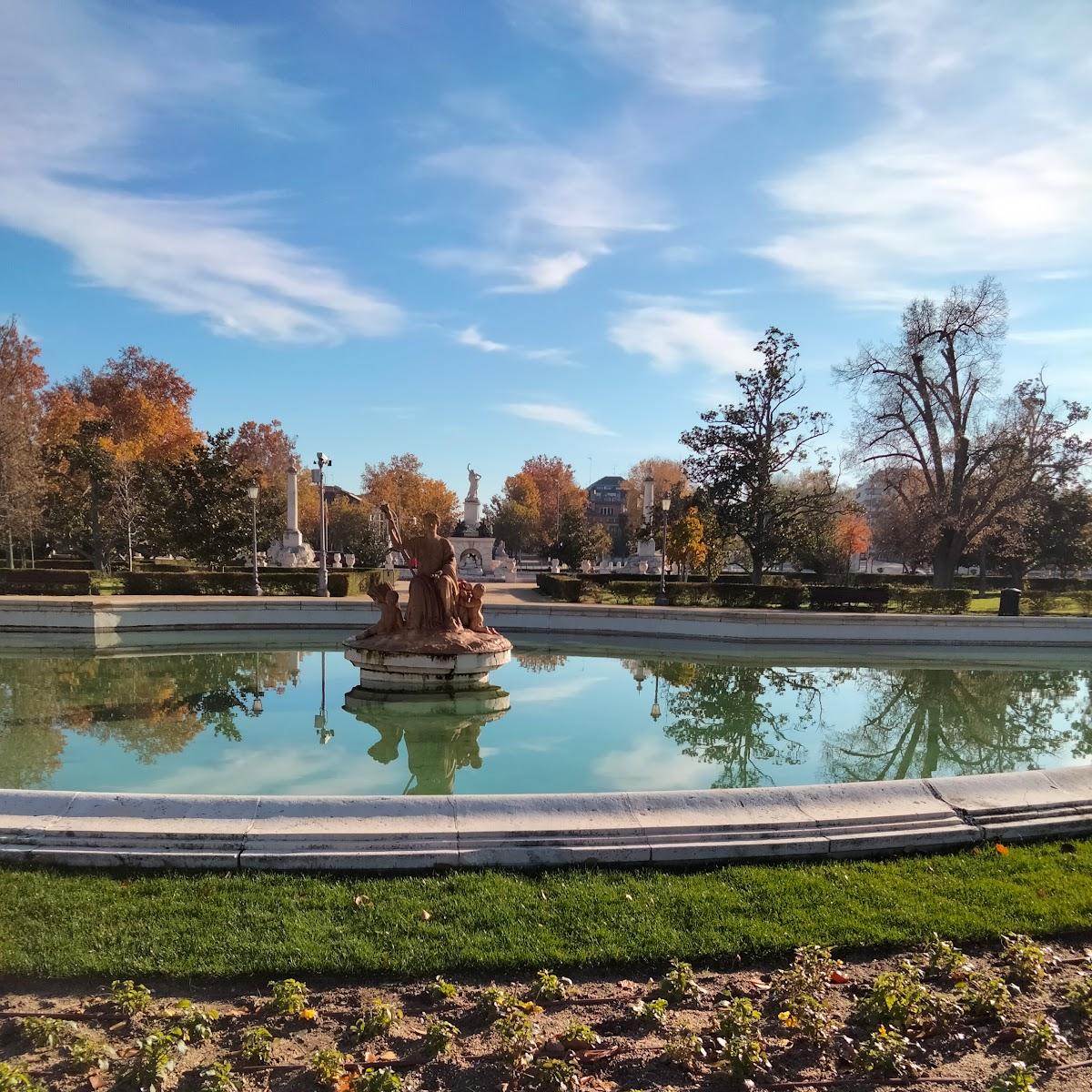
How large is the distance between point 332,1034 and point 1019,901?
3777 millimetres

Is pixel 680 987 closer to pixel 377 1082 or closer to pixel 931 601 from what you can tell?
pixel 377 1082

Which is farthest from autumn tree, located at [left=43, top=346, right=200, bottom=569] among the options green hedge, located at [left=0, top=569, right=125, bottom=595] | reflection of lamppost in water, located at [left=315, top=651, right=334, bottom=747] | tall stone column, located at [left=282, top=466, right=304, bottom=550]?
reflection of lamppost in water, located at [left=315, top=651, right=334, bottom=747]

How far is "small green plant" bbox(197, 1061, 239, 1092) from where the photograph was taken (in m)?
3.02

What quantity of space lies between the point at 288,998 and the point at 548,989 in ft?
3.79

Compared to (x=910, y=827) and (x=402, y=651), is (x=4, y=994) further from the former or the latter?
(x=402, y=651)

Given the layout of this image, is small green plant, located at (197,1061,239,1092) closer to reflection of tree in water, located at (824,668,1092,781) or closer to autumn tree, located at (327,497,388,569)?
reflection of tree in water, located at (824,668,1092,781)

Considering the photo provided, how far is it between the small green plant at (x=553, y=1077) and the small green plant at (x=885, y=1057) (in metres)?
1.18

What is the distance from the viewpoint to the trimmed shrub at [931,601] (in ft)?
83.4

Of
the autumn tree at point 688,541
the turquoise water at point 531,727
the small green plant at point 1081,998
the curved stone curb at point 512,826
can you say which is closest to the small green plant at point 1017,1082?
the small green plant at point 1081,998

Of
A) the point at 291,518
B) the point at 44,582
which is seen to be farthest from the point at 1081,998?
the point at 291,518

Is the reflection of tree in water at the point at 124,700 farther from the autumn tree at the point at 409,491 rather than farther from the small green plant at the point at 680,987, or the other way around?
the autumn tree at the point at 409,491

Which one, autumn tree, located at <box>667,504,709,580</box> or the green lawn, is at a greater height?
autumn tree, located at <box>667,504,709,580</box>

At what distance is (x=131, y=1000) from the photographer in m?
3.49

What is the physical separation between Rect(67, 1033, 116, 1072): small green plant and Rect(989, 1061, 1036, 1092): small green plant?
11.1ft
